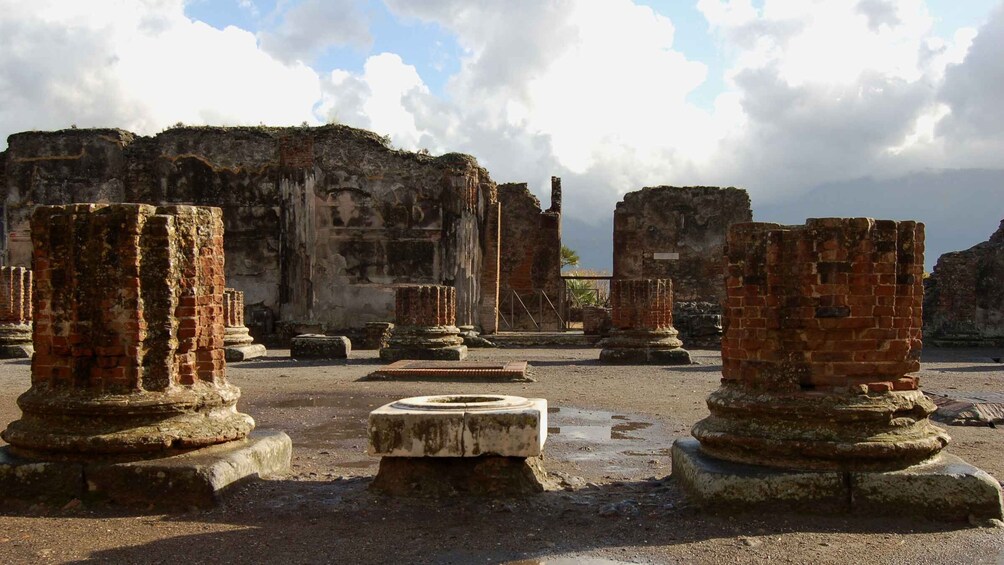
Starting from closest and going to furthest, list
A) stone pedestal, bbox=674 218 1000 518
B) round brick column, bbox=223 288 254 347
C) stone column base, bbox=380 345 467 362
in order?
stone pedestal, bbox=674 218 1000 518, stone column base, bbox=380 345 467 362, round brick column, bbox=223 288 254 347

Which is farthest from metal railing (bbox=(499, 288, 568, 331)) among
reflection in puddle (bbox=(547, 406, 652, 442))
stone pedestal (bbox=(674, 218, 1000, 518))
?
stone pedestal (bbox=(674, 218, 1000, 518))

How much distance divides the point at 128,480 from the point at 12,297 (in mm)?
13448

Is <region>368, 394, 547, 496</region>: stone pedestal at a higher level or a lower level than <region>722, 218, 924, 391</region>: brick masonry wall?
lower

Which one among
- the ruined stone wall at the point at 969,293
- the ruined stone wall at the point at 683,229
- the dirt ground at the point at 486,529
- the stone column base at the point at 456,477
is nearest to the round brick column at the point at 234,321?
the dirt ground at the point at 486,529

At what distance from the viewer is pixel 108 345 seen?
16.0 feet

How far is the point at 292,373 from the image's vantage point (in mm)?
12773

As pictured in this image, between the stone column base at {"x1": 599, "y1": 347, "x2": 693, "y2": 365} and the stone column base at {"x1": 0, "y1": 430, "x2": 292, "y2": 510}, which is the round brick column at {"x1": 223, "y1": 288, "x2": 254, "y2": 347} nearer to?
the stone column base at {"x1": 599, "y1": 347, "x2": 693, "y2": 365}

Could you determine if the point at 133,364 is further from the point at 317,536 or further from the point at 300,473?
the point at 317,536

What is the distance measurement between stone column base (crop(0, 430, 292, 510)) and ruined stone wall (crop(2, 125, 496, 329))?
14.9 meters

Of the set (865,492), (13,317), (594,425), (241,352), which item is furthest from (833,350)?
(13,317)

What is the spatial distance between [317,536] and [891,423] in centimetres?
293

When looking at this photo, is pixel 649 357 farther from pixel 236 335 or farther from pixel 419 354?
pixel 236 335

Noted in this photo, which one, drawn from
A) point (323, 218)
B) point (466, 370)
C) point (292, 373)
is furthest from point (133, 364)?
point (323, 218)

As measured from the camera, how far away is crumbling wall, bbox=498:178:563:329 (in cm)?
2853
